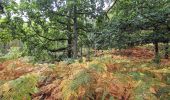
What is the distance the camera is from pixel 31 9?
11.1 m

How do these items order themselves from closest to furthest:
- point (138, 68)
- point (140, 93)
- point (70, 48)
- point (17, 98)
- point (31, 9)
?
1. point (140, 93)
2. point (17, 98)
3. point (138, 68)
4. point (31, 9)
5. point (70, 48)

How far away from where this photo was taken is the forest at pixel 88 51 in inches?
67.5

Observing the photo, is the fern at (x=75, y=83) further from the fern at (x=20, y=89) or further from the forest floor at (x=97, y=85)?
the fern at (x=20, y=89)

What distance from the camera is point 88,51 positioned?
9633mm

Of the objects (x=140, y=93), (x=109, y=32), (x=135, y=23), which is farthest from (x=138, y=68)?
(x=109, y=32)

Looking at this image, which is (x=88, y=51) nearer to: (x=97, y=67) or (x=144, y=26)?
(x=144, y=26)

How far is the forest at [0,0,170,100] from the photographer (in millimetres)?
1715

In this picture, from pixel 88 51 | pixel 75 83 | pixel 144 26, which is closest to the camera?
pixel 75 83

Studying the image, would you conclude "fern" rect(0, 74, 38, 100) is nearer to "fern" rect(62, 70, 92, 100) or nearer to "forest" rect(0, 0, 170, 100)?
"forest" rect(0, 0, 170, 100)

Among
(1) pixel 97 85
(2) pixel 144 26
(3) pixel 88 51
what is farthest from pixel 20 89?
(3) pixel 88 51

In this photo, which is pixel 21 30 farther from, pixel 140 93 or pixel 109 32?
pixel 140 93

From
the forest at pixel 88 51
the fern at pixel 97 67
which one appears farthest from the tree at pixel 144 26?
the fern at pixel 97 67

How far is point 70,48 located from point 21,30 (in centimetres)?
223

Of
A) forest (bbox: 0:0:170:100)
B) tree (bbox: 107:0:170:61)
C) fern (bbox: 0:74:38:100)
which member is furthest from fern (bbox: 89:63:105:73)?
tree (bbox: 107:0:170:61)
